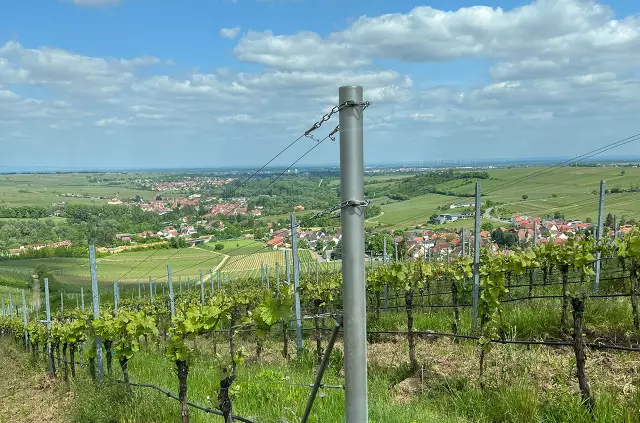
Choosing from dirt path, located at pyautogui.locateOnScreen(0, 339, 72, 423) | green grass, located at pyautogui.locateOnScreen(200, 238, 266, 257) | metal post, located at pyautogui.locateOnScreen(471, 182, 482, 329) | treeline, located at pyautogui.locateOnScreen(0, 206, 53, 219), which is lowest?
treeline, located at pyautogui.locateOnScreen(0, 206, 53, 219)

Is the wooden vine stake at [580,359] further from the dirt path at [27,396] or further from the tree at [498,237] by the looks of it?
the tree at [498,237]

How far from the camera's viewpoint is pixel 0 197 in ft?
374

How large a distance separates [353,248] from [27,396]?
9890 millimetres

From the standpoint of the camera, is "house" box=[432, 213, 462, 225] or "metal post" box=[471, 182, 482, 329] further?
"house" box=[432, 213, 462, 225]

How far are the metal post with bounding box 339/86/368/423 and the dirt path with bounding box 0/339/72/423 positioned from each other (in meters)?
6.54

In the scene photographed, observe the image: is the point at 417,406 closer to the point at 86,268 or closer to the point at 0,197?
the point at 86,268

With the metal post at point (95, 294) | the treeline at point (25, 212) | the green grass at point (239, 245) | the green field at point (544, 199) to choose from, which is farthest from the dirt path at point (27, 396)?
the treeline at point (25, 212)

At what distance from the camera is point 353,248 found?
2.11 metres

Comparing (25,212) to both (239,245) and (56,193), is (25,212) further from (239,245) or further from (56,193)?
(239,245)

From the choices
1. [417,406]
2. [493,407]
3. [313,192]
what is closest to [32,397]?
[313,192]

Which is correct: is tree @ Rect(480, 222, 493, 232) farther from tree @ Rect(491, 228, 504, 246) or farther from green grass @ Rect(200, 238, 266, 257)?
green grass @ Rect(200, 238, 266, 257)

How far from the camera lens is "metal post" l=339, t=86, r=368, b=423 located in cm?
208

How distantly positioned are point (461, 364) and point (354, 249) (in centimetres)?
488

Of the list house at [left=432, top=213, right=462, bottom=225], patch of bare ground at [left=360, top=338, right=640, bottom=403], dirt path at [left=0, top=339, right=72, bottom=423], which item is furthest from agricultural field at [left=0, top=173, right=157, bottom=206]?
patch of bare ground at [left=360, top=338, right=640, bottom=403]
